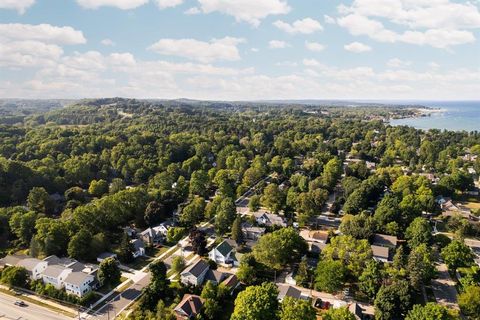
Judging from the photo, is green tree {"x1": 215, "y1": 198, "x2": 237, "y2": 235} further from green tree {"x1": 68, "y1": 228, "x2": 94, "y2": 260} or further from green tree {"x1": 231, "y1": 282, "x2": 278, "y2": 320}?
green tree {"x1": 231, "y1": 282, "x2": 278, "y2": 320}

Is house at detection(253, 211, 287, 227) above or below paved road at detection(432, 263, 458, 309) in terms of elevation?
above

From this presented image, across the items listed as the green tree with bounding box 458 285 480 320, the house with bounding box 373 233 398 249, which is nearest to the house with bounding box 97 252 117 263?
the house with bounding box 373 233 398 249

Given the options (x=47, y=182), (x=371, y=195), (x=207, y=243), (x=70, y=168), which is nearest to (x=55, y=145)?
(x=70, y=168)

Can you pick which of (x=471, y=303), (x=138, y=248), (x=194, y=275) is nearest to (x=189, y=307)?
(x=194, y=275)

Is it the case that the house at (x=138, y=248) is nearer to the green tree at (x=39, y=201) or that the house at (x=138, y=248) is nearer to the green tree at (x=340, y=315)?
the green tree at (x=39, y=201)

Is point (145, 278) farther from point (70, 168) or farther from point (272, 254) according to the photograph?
point (70, 168)

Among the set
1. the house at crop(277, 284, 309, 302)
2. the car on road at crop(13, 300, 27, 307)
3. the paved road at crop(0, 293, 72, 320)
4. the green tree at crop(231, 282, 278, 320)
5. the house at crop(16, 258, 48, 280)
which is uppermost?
the green tree at crop(231, 282, 278, 320)

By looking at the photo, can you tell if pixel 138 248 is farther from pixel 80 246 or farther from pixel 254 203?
pixel 254 203

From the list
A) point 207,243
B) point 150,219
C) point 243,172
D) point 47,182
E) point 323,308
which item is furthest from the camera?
point 243,172
